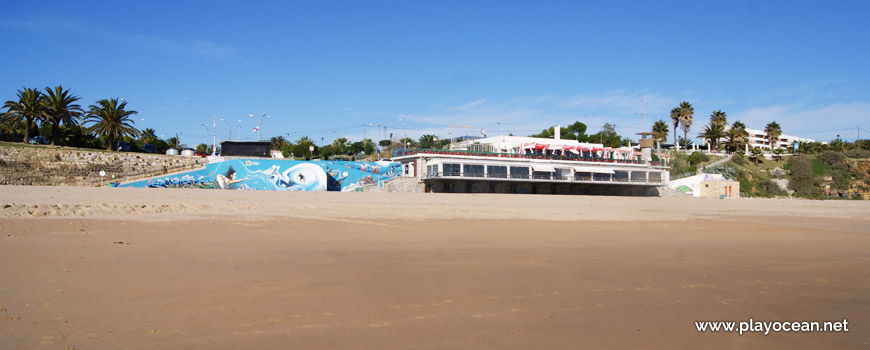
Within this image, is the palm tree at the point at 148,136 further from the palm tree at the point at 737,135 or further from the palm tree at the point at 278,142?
the palm tree at the point at 737,135

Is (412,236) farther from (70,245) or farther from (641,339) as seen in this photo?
(641,339)

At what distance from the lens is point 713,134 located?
84938 mm

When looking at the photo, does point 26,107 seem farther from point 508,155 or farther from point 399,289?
point 399,289

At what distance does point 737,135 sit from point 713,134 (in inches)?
169

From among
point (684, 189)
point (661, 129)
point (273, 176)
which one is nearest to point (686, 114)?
point (661, 129)

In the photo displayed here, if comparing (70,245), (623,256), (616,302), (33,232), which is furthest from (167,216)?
(616,302)

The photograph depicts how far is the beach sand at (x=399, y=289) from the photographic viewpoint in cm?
458

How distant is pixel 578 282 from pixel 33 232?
9.88m

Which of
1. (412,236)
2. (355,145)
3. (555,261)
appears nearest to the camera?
(555,261)

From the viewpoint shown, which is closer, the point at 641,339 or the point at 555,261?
the point at 641,339

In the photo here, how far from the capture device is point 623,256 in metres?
9.48

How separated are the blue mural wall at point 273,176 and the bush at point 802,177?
162 feet

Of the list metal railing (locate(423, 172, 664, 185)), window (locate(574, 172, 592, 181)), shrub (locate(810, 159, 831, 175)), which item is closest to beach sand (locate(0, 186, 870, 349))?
metal railing (locate(423, 172, 664, 185))

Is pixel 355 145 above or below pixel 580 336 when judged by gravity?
above
